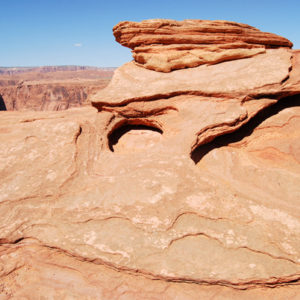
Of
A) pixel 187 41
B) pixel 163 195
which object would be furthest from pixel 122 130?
pixel 187 41

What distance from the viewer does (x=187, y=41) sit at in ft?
17.7

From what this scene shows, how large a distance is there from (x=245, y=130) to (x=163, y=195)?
2.41 meters

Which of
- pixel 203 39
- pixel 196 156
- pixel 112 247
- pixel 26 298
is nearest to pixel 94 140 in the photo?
pixel 196 156

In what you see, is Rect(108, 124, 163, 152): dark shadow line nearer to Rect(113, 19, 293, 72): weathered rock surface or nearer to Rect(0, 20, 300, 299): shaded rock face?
Rect(0, 20, 300, 299): shaded rock face

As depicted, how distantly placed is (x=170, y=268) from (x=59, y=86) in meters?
53.3

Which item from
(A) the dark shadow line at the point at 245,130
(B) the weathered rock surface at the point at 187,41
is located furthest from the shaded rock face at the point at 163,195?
(B) the weathered rock surface at the point at 187,41

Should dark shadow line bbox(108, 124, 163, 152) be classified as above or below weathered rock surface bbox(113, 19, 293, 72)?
below

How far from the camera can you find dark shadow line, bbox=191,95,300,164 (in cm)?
414

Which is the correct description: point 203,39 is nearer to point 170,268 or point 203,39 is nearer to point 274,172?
point 274,172

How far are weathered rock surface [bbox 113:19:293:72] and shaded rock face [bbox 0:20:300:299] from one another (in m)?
0.61

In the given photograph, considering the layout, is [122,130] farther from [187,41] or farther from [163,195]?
[187,41]

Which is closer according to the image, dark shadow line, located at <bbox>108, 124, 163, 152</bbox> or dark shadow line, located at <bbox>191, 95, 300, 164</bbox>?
dark shadow line, located at <bbox>191, 95, 300, 164</bbox>

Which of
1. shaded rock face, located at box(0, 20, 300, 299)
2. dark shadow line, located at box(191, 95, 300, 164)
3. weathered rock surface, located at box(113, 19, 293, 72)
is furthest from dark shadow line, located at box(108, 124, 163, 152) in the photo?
weathered rock surface, located at box(113, 19, 293, 72)

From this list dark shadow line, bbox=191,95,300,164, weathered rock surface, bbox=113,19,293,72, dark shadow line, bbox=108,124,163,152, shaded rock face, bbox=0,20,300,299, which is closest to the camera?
shaded rock face, bbox=0,20,300,299
